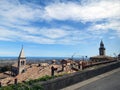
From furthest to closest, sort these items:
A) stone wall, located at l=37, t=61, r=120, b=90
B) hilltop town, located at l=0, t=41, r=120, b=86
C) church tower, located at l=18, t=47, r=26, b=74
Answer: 1. church tower, located at l=18, t=47, r=26, b=74
2. hilltop town, located at l=0, t=41, r=120, b=86
3. stone wall, located at l=37, t=61, r=120, b=90

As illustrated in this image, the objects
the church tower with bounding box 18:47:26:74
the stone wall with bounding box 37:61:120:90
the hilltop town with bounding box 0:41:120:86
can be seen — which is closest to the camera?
the stone wall with bounding box 37:61:120:90

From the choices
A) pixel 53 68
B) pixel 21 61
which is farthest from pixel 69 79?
pixel 21 61

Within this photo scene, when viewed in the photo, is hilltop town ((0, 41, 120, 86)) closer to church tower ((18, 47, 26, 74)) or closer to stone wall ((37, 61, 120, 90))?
church tower ((18, 47, 26, 74))

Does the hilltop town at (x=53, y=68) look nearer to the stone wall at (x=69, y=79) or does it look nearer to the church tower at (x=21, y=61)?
the church tower at (x=21, y=61)

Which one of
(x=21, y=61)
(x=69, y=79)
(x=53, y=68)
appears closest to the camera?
(x=69, y=79)

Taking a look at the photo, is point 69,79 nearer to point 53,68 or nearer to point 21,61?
point 53,68

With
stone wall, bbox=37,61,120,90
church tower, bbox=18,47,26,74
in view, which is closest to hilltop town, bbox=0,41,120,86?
church tower, bbox=18,47,26,74

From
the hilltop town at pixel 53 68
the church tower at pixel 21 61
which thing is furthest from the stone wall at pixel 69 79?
the church tower at pixel 21 61

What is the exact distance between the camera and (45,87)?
6.85 metres

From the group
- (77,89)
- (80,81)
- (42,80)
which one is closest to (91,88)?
(77,89)

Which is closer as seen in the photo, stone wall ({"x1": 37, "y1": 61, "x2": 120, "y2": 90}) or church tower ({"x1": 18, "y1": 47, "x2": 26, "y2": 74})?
stone wall ({"x1": 37, "y1": 61, "x2": 120, "y2": 90})

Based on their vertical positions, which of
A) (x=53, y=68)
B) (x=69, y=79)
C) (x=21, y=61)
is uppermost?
(x=53, y=68)

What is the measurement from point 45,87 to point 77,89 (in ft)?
5.57

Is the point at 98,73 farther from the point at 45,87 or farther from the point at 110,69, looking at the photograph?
the point at 45,87
